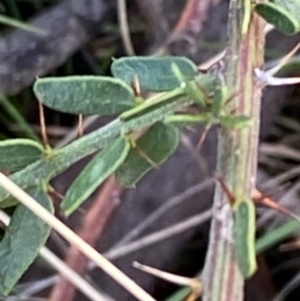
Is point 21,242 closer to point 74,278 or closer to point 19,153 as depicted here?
point 19,153

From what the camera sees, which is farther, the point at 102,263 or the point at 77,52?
the point at 77,52

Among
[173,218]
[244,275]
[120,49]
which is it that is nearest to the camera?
[244,275]

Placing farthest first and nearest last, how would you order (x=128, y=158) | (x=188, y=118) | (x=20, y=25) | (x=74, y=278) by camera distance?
(x=20, y=25) → (x=74, y=278) → (x=128, y=158) → (x=188, y=118)

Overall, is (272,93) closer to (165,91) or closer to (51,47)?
(51,47)

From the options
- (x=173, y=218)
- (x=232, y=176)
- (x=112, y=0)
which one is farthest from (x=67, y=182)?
(x=232, y=176)

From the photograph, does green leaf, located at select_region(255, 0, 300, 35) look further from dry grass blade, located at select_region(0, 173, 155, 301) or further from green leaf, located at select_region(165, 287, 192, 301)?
green leaf, located at select_region(165, 287, 192, 301)

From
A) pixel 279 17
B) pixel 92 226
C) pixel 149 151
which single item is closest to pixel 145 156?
pixel 149 151
